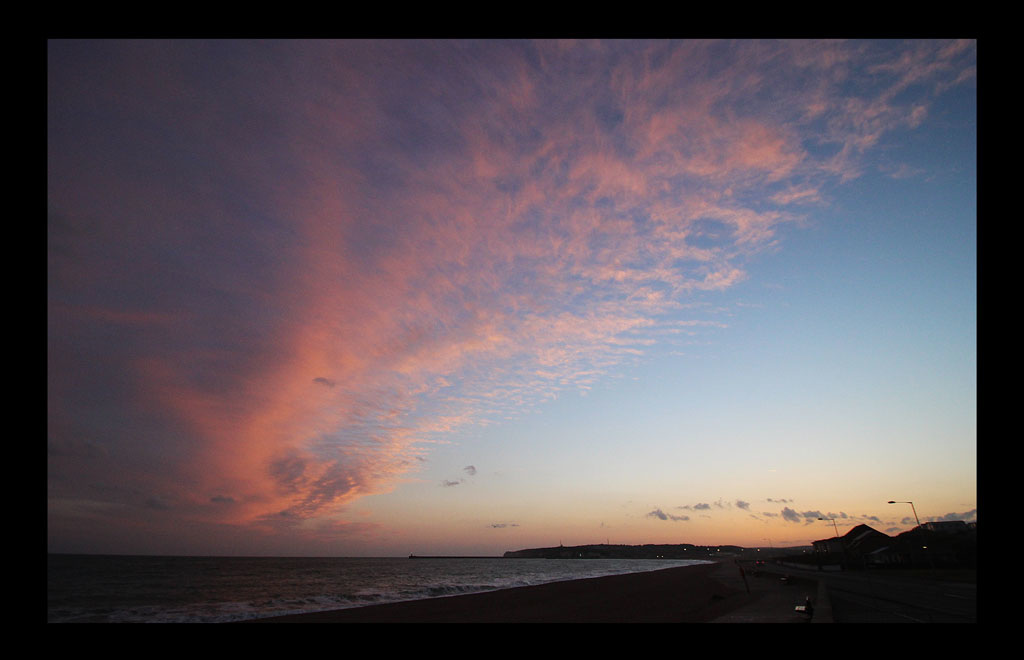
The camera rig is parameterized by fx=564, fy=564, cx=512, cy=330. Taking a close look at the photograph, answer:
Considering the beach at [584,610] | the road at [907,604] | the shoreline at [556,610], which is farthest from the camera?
the shoreline at [556,610]

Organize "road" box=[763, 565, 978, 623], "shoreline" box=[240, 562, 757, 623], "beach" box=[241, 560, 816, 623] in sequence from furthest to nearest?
"shoreline" box=[240, 562, 757, 623], "beach" box=[241, 560, 816, 623], "road" box=[763, 565, 978, 623]

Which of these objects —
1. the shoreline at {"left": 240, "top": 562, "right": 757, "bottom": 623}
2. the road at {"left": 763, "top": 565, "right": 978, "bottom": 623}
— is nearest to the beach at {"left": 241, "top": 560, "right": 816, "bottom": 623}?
the shoreline at {"left": 240, "top": 562, "right": 757, "bottom": 623}

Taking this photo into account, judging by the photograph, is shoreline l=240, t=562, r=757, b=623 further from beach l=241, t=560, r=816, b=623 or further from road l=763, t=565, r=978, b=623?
road l=763, t=565, r=978, b=623

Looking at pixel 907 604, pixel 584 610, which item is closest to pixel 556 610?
pixel 584 610

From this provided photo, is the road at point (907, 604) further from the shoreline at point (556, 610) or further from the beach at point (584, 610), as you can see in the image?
the shoreline at point (556, 610)

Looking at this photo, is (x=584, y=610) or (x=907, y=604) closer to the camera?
(x=907, y=604)

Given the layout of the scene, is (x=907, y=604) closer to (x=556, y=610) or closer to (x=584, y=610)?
(x=584, y=610)

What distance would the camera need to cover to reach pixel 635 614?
29297 millimetres

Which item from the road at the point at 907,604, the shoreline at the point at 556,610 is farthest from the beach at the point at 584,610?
the road at the point at 907,604

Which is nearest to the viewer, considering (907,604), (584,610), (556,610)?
(907,604)
